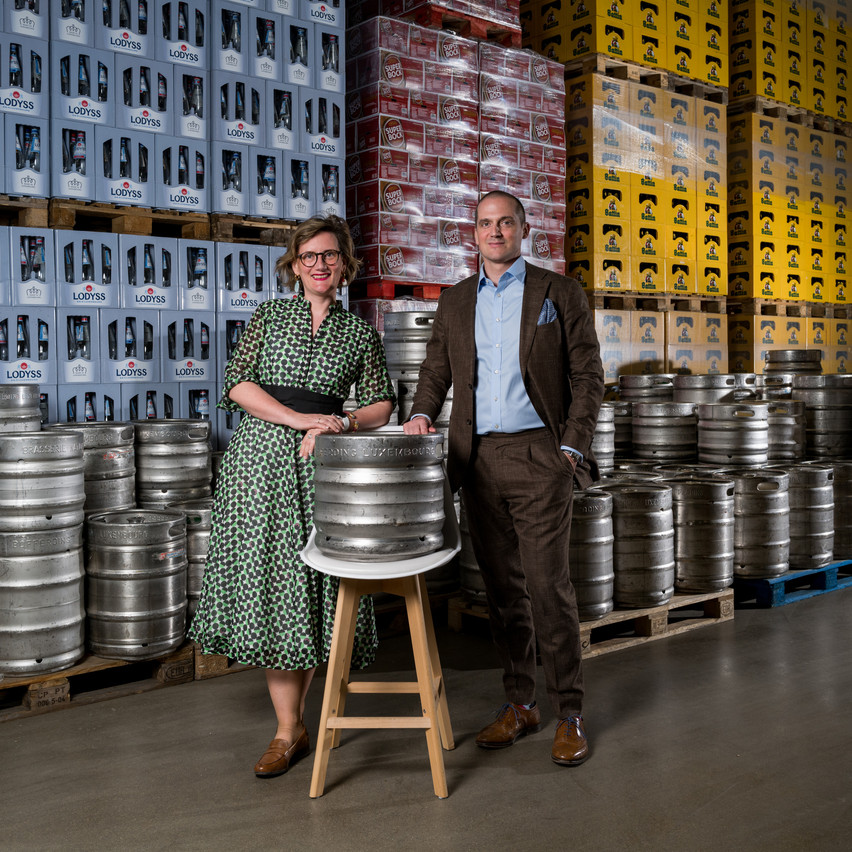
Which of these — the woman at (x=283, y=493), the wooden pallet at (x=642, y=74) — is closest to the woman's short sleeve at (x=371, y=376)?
the woman at (x=283, y=493)

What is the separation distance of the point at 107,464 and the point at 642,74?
20.7 feet

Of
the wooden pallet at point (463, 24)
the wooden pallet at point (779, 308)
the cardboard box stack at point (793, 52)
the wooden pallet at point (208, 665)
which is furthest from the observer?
the wooden pallet at point (779, 308)

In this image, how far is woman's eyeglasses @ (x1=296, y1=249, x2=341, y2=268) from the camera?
375 centimetres

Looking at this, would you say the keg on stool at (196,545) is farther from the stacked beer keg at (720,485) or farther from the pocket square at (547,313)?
the pocket square at (547,313)

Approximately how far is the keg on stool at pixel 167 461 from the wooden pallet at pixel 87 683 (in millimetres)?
880

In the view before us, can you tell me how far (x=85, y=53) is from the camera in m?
5.52

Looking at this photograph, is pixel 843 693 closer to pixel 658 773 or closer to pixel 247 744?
pixel 658 773

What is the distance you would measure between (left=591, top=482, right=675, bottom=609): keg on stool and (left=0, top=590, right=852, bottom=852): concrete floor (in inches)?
23.6

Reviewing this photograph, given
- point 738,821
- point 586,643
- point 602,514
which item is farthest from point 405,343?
point 738,821

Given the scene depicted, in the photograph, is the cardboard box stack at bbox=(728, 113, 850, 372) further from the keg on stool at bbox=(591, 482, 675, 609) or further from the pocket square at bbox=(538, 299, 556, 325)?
the pocket square at bbox=(538, 299, 556, 325)

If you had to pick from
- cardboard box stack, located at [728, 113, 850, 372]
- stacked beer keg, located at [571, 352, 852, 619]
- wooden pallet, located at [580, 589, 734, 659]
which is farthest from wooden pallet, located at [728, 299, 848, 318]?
wooden pallet, located at [580, 589, 734, 659]

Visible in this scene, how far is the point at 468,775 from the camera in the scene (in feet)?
12.1

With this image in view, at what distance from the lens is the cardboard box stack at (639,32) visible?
8562 millimetres

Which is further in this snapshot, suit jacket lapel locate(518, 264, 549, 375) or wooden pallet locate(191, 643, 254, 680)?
wooden pallet locate(191, 643, 254, 680)
